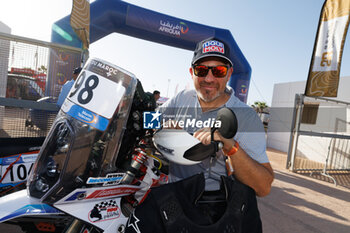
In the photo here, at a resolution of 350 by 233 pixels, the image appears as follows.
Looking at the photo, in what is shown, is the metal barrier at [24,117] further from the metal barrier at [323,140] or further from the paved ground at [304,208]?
the metal barrier at [323,140]

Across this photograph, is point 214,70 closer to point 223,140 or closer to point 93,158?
point 223,140

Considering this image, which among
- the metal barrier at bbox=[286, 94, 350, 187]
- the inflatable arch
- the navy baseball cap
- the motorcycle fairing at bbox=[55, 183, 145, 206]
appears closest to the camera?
the motorcycle fairing at bbox=[55, 183, 145, 206]

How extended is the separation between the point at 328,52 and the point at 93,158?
7.61m

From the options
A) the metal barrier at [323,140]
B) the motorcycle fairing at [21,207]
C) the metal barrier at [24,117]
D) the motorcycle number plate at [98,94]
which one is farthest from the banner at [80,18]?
the metal barrier at [323,140]

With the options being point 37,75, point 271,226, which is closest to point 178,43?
point 37,75

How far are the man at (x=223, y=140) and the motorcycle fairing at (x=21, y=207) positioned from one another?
0.78 m

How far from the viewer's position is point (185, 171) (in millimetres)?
1391

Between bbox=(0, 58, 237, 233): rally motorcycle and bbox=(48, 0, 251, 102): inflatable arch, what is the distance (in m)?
5.77

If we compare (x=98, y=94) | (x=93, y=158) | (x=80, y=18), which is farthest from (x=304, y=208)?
(x=80, y=18)

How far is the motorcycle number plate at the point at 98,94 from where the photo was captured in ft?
3.56

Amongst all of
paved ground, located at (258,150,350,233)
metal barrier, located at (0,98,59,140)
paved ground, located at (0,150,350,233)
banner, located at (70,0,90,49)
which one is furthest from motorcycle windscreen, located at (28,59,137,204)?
banner, located at (70,0,90,49)

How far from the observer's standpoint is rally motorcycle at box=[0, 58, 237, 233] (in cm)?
102

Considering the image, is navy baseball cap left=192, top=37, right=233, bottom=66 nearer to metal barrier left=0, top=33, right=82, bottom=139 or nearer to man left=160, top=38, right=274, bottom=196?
man left=160, top=38, right=274, bottom=196

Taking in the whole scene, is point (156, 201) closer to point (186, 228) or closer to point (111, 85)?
point (186, 228)
